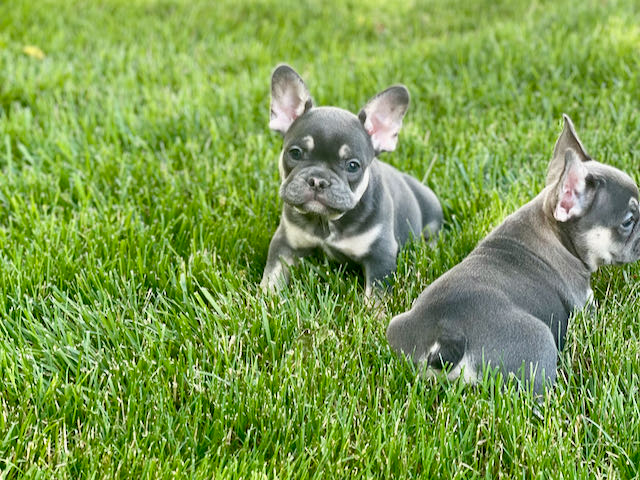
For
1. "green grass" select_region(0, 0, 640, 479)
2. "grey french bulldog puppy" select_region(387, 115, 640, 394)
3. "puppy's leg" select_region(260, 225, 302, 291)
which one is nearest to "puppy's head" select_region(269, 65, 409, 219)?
"puppy's leg" select_region(260, 225, 302, 291)

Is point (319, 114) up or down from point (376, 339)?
up

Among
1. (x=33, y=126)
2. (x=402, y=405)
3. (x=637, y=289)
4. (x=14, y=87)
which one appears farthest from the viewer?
(x=14, y=87)

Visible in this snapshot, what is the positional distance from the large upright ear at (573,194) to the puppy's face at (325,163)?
99 centimetres

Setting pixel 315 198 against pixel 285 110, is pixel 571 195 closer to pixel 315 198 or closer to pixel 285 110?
pixel 315 198

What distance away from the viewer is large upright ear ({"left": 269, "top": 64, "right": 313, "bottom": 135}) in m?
4.39

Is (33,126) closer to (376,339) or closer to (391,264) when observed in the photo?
(391,264)

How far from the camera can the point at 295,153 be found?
13.8 feet

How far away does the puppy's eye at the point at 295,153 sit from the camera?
416cm

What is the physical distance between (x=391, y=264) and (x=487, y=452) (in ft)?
4.71

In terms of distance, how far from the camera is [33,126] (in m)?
6.38

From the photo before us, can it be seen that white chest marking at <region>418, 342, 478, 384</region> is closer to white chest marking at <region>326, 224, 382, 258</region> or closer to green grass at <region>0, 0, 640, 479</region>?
green grass at <region>0, 0, 640, 479</region>

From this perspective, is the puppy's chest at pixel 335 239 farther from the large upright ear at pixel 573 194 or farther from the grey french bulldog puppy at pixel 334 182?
the large upright ear at pixel 573 194

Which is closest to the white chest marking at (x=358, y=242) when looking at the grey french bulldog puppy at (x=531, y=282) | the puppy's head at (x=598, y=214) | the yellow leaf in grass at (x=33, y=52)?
the grey french bulldog puppy at (x=531, y=282)

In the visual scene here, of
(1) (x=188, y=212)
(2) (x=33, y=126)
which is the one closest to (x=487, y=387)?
(1) (x=188, y=212)
